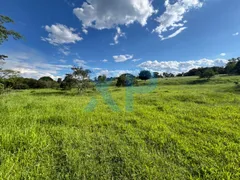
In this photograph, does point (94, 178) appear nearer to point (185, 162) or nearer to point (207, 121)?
point (185, 162)

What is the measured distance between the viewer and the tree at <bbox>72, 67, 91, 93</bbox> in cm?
2124

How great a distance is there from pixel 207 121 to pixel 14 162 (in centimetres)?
652

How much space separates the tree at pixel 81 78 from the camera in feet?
69.7

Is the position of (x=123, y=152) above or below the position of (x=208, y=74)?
below

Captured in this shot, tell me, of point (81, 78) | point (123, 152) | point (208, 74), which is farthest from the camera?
point (208, 74)

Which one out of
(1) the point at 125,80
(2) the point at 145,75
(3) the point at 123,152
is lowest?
(3) the point at 123,152

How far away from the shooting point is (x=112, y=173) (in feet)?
8.70

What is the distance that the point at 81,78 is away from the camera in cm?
2169

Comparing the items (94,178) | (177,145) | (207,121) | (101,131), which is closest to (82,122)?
(101,131)
